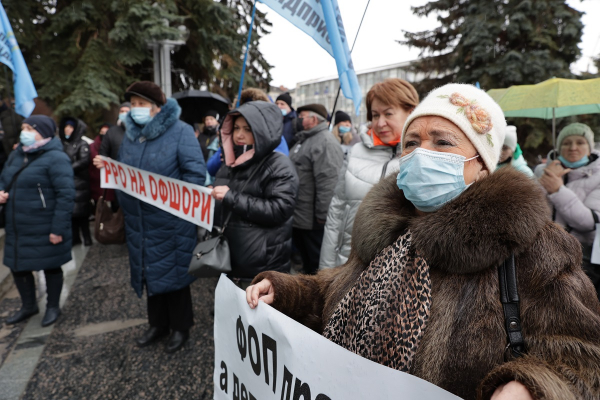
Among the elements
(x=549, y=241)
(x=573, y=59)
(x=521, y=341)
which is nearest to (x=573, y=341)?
(x=521, y=341)

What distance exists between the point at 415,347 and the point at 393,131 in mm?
1604

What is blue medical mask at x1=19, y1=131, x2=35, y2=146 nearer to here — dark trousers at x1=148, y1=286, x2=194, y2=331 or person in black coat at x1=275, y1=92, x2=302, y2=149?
dark trousers at x1=148, y1=286, x2=194, y2=331

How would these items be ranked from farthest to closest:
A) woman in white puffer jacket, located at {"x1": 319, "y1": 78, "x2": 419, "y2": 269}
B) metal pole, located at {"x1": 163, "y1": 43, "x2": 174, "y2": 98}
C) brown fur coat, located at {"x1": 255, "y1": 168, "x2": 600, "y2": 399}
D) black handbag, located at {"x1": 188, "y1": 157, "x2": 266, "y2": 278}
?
metal pole, located at {"x1": 163, "y1": 43, "x2": 174, "y2": 98}
black handbag, located at {"x1": 188, "y1": 157, "x2": 266, "y2": 278}
woman in white puffer jacket, located at {"x1": 319, "y1": 78, "x2": 419, "y2": 269}
brown fur coat, located at {"x1": 255, "y1": 168, "x2": 600, "y2": 399}

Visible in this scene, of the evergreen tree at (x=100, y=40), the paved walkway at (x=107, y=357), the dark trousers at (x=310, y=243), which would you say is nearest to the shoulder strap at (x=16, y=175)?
the paved walkway at (x=107, y=357)

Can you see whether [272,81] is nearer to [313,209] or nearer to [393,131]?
[313,209]

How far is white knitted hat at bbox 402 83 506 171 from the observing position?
4.27 feet

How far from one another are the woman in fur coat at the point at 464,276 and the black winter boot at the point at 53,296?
12.5 feet

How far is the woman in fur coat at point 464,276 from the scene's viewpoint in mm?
1004

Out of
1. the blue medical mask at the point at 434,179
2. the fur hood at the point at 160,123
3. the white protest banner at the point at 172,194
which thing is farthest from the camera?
the fur hood at the point at 160,123

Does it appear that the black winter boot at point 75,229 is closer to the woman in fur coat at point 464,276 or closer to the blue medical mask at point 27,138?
the blue medical mask at point 27,138

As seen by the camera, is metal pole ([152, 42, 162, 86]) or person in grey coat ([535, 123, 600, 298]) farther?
metal pole ([152, 42, 162, 86])

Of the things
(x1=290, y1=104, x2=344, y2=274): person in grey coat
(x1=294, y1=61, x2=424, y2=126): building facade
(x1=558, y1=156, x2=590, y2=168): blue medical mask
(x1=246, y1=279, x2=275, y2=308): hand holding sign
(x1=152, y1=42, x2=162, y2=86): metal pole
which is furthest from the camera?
(x1=294, y1=61, x2=424, y2=126): building facade

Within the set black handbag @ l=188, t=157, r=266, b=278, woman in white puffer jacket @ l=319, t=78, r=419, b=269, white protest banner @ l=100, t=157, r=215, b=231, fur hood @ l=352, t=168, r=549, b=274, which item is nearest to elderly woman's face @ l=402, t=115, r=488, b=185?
fur hood @ l=352, t=168, r=549, b=274

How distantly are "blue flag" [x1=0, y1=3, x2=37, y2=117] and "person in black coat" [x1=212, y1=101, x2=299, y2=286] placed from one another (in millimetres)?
2774
